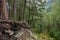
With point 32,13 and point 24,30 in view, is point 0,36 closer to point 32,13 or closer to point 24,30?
point 24,30

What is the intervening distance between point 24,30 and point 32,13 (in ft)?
23.6

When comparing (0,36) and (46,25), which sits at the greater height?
(0,36)

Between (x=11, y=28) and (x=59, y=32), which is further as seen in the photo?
(x=59, y=32)

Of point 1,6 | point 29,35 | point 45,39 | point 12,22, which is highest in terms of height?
point 1,6

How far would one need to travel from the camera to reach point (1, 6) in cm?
625

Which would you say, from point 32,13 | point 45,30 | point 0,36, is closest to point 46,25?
point 45,30

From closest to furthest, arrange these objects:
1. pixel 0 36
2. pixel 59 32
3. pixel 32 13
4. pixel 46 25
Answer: pixel 0 36 → pixel 32 13 → pixel 59 32 → pixel 46 25

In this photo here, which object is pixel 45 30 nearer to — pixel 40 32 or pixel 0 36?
pixel 40 32

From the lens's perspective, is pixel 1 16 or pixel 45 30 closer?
pixel 1 16

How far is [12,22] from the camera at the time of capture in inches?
217

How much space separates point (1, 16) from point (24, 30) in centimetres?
101

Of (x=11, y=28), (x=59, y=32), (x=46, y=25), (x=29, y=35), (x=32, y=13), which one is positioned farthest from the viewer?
(x=46, y=25)

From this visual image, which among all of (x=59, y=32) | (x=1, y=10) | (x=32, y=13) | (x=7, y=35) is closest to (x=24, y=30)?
(x=7, y=35)

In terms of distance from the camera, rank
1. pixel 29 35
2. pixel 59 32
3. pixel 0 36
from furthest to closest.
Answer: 1. pixel 59 32
2. pixel 29 35
3. pixel 0 36
